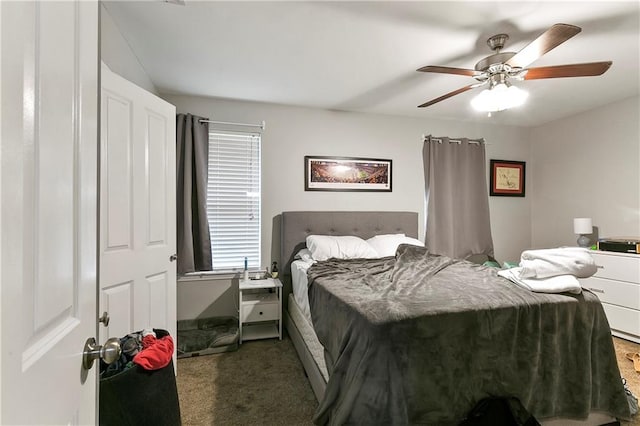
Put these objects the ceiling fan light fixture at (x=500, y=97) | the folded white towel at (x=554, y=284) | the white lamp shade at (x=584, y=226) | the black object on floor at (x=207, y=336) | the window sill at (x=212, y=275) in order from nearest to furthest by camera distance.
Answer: the folded white towel at (x=554, y=284), the ceiling fan light fixture at (x=500, y=97), the black object on floor at (x=207, y=336), the window sill at (x=212, y=275), the white lamp shade at (x=584, y=226)

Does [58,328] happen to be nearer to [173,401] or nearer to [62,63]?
[62,63]

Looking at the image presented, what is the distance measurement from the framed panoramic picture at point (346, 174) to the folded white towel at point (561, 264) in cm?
208

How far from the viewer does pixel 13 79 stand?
435 mm

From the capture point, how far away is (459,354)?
55.9 inches

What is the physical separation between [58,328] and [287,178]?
2.93 metres

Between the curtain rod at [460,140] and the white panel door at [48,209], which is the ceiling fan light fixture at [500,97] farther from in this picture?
the white panel door at [48,209]

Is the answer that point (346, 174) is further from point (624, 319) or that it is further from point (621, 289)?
point (624, 319)

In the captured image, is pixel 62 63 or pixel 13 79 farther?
pixel 62 63

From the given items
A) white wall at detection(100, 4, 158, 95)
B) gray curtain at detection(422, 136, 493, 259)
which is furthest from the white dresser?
white wall at detection(100, 4, 158, 95)

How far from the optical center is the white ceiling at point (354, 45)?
5.92ft

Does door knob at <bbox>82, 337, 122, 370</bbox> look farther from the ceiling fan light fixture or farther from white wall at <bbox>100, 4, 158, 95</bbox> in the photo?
the ceiling fan light fixture

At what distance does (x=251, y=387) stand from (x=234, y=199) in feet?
6.21

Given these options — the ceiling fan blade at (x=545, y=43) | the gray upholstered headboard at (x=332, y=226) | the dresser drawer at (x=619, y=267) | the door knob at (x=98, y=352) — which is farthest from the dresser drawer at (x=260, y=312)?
the dresser drawer at (x=619, y=267)

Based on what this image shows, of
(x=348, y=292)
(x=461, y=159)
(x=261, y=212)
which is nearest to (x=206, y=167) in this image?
(x=261, y=212)
